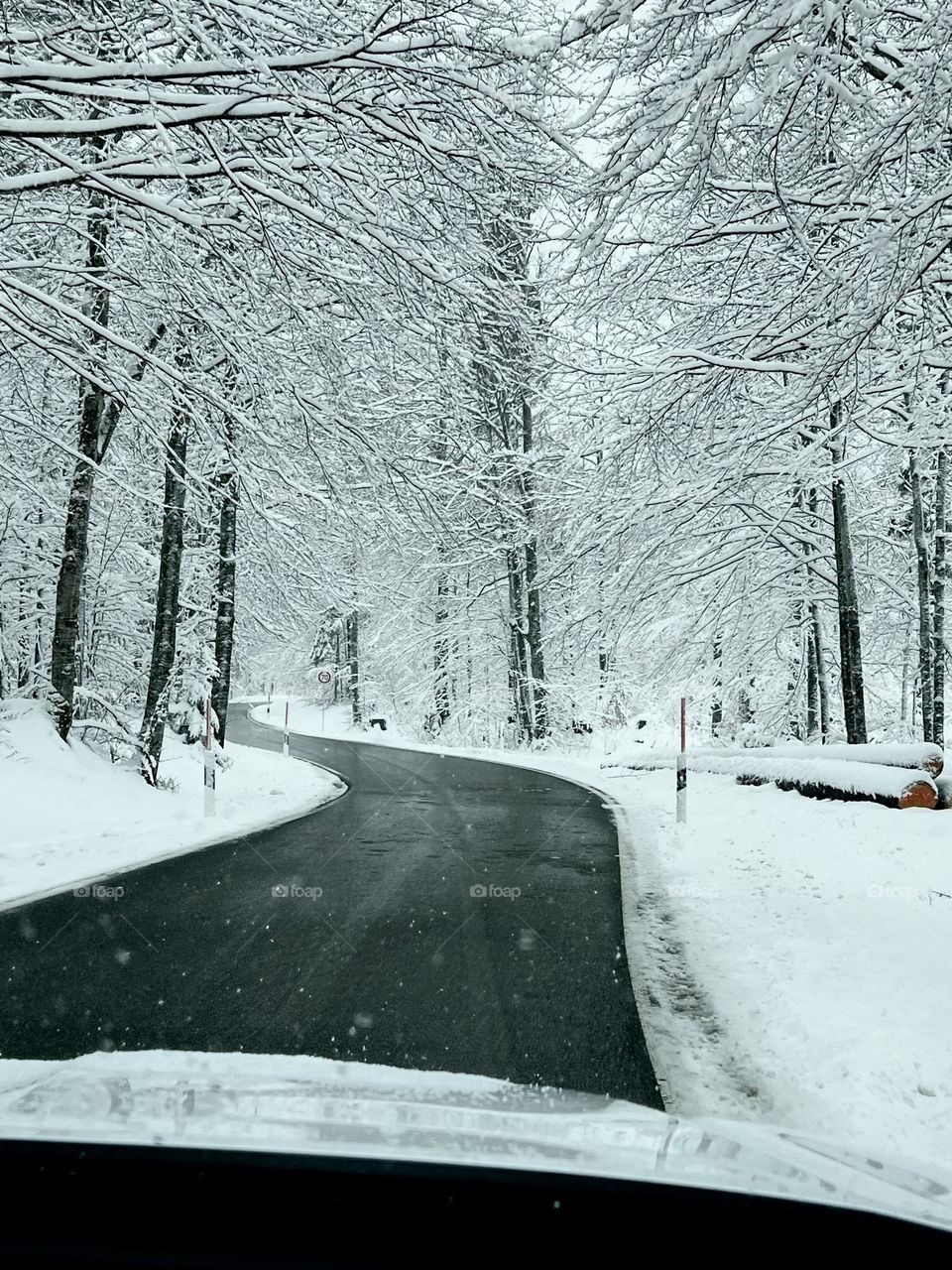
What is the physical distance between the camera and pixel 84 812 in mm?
10234

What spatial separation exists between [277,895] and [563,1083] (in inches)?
149

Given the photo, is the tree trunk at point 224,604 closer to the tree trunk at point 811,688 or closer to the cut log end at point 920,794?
the tree trunk at point 811,688

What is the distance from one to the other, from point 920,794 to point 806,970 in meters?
6.18

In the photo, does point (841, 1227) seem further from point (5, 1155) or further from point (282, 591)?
point (282, 591)

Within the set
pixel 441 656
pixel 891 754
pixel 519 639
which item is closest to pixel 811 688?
pixel 519 639

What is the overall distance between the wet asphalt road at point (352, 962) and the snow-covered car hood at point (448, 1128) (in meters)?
1.20

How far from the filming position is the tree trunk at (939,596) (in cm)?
1981

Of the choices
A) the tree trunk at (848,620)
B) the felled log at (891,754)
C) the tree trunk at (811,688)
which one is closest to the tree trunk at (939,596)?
the tree trunk at (811,688)

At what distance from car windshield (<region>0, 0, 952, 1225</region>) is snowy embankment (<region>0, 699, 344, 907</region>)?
0.08 metres

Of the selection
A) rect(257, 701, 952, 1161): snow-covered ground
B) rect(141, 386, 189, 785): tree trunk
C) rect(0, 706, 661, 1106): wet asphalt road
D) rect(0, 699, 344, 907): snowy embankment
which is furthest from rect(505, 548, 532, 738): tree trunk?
rect(0, 706, 661, 1106): wet asphalt road

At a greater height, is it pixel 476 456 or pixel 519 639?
pixel 476 456

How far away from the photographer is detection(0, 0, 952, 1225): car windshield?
386cm

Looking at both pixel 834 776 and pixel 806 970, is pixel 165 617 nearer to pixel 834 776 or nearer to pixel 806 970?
pixel 834 776

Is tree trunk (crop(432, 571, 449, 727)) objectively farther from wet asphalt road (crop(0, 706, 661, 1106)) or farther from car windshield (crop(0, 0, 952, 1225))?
wet asphalt road (crop(0, 706, 661, 1106))
